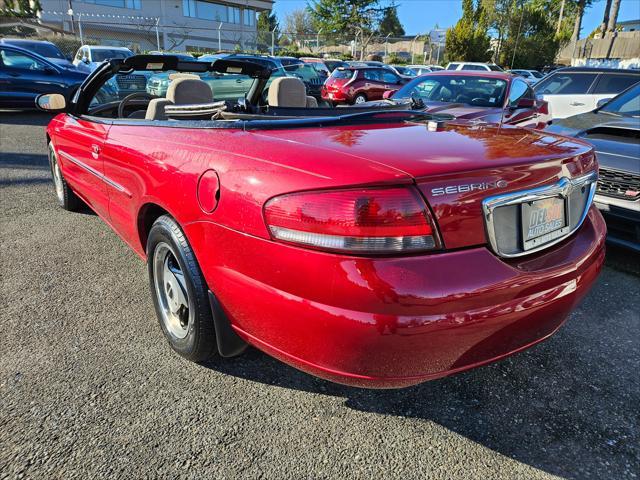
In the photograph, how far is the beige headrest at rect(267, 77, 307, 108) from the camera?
3.27m

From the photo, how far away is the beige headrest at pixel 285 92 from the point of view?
3.27 meters

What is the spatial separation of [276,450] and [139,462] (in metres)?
0.52

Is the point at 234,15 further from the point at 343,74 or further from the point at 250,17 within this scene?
the point at 343,74

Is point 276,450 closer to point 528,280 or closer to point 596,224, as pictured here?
point 528,280

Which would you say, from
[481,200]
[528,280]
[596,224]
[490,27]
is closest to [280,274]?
[481,200]

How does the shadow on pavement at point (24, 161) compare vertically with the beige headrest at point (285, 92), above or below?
below

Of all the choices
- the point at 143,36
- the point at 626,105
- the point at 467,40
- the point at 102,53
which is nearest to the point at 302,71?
the point at 102,53

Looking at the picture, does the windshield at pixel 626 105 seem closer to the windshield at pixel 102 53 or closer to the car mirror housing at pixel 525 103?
the car mirror housing at pixel 525 103

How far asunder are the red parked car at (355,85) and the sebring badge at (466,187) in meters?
13.7

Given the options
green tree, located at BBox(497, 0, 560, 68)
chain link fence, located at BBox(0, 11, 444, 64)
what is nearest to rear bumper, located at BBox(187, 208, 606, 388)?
chain link fence, located at BBox(0, 11, 444, 64)

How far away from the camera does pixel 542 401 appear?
7.00ft

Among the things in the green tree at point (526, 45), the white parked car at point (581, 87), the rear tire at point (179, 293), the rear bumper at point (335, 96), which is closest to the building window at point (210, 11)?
the green tree at point (526, 45)

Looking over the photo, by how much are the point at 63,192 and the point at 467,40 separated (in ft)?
117

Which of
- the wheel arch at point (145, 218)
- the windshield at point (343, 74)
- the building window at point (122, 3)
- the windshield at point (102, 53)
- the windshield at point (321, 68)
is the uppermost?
the building window at point (122, 3)
